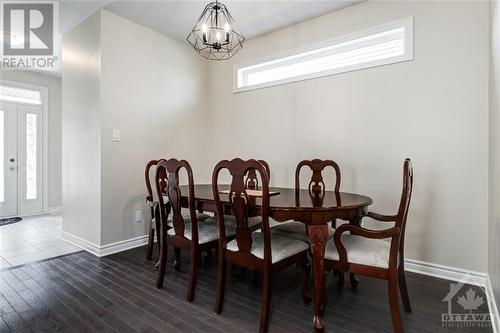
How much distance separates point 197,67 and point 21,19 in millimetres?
2032

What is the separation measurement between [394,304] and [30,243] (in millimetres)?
3852

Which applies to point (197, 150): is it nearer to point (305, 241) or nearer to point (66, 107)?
point (66, 107)

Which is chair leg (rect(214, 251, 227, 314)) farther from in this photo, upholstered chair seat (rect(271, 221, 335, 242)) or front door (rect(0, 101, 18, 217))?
front door (rect(0, 101, 18, 217))

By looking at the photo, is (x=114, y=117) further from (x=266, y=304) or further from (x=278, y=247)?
(x=266, y=304)

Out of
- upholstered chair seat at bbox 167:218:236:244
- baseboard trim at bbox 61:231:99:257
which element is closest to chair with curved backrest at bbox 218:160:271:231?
upholstered chair seat at bbox 167:218:236:244

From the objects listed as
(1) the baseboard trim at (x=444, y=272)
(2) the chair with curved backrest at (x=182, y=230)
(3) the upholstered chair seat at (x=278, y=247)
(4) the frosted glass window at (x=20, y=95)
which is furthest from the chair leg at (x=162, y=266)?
(4) the frosted glass window at (x=20, y=95)

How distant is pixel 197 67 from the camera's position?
13.4 feet

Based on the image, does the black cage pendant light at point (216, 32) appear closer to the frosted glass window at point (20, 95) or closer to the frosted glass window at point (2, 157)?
the frosted glass window at point (20, 95)

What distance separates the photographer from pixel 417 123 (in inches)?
98.7

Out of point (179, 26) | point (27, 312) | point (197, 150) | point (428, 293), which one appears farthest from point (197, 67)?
point (428, 293)

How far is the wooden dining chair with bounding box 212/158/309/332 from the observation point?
5.44 ft

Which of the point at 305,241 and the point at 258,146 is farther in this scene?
the point at 258,146

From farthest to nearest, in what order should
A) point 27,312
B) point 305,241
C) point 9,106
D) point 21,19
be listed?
point 9,106, point 21,19, point 305,241, point 27,312

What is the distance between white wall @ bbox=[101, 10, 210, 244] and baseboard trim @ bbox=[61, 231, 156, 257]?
0.06 m
